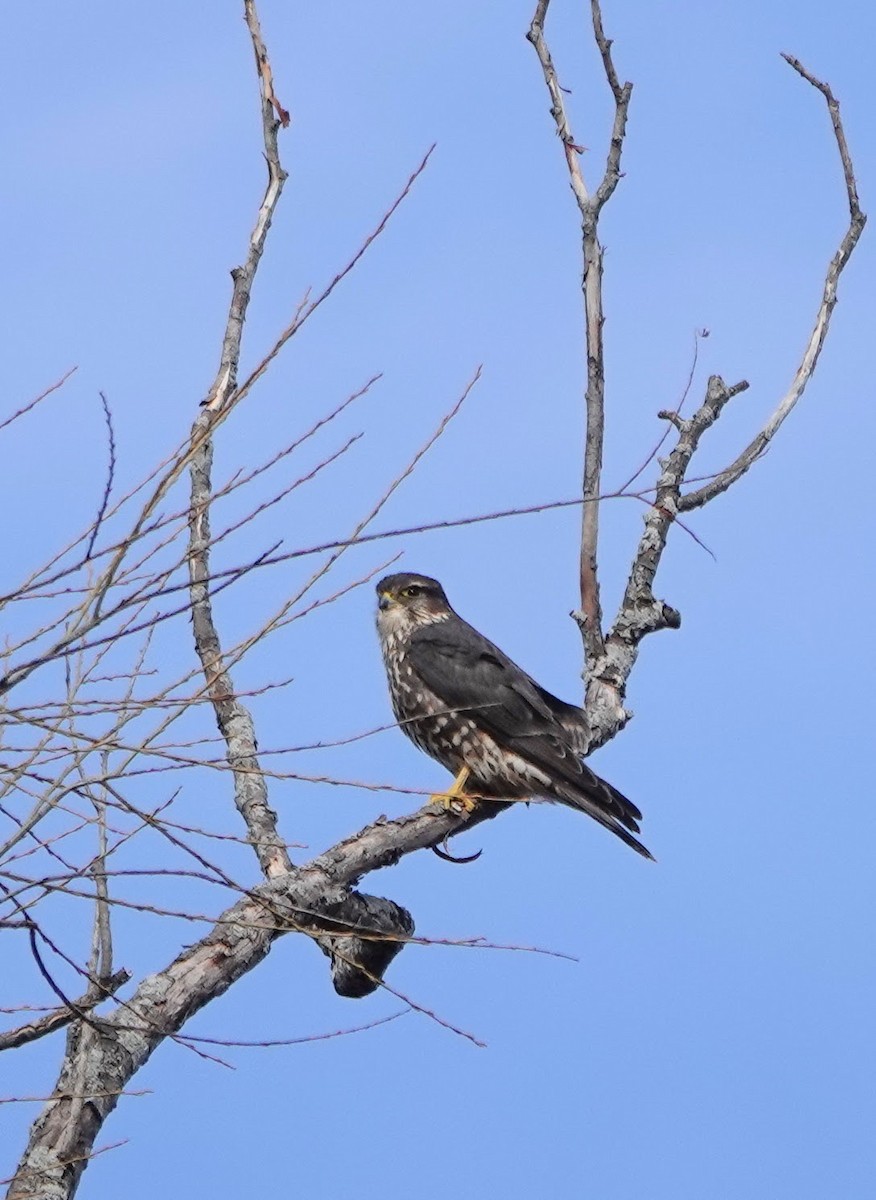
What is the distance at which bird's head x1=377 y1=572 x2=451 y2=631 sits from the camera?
609 centimetres

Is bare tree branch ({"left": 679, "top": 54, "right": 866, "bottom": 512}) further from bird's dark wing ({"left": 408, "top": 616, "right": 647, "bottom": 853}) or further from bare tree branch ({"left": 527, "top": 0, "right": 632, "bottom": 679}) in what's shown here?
bird's dark wing ({"left": 408, "top": 616, "right": 647, "bottom": 853})

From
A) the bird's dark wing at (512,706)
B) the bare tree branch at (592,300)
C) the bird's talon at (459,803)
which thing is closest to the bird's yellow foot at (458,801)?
the bird's talon at (459,803)

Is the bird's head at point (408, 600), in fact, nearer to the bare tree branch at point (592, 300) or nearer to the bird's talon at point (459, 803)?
the bare tree branch at point (592, 300)

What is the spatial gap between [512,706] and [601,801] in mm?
492

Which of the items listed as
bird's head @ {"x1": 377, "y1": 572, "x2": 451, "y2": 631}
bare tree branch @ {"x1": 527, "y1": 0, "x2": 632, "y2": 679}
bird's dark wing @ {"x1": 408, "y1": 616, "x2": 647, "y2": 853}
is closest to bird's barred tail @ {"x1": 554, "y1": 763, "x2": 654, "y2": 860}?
bird's dark wing @ {"x1": 408, "y1": 616, "x2": 647, "y2": 853}

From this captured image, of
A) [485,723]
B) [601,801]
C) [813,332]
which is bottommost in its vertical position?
[601,801]

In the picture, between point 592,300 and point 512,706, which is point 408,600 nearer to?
point 512,706

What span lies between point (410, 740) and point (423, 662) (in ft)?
1.03

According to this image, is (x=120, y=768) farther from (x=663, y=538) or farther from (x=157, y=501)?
(x=663, y=538)

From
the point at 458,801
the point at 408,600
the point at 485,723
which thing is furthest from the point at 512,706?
the point at 408,600

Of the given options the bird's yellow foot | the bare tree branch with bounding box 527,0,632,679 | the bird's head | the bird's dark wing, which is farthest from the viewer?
the bird's head

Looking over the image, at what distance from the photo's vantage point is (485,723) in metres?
5.38

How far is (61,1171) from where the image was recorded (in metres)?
3.32

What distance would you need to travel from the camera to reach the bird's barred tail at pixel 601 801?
516cm
